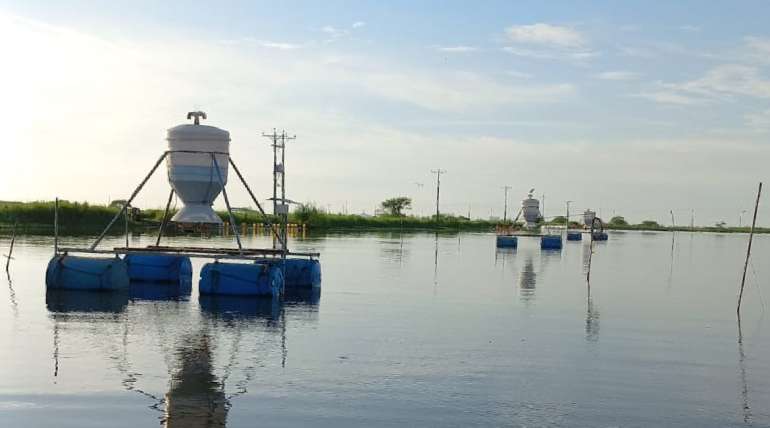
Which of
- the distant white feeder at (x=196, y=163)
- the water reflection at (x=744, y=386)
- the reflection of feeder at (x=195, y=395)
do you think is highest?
the distant white feeder at (x=196, y=163)

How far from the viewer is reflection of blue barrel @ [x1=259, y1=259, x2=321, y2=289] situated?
3684 cm

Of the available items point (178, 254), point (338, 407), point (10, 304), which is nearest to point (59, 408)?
point (338, 407)

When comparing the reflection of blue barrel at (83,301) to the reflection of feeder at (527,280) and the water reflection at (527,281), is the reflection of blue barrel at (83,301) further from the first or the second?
the reflection of feeder at (527,280)

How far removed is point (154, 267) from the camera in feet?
123

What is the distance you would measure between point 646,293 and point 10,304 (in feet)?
93.7

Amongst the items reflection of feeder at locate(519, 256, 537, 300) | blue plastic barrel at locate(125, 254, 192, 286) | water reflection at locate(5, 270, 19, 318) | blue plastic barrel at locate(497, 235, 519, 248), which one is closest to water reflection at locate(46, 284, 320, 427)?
water reflection at locate(5, 270, 19, 318)

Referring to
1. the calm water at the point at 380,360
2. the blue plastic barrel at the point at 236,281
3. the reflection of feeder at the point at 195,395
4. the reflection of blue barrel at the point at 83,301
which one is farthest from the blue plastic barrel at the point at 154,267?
the reflection of feeder at the point at 195,395

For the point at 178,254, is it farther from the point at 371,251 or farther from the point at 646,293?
the point at 371,251

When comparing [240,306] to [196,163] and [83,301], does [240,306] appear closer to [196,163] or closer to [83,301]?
[83,301]

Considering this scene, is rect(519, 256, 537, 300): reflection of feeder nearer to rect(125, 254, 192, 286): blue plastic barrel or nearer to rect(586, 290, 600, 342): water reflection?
rect(586, 290, 600, 342): water reflection

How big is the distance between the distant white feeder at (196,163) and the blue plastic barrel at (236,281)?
465 centimetres

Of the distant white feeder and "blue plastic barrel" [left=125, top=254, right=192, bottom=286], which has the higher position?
the distant white feeder

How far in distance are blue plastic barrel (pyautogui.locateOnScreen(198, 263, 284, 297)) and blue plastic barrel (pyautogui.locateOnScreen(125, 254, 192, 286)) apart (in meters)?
5.60

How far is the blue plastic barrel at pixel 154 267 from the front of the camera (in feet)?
123
